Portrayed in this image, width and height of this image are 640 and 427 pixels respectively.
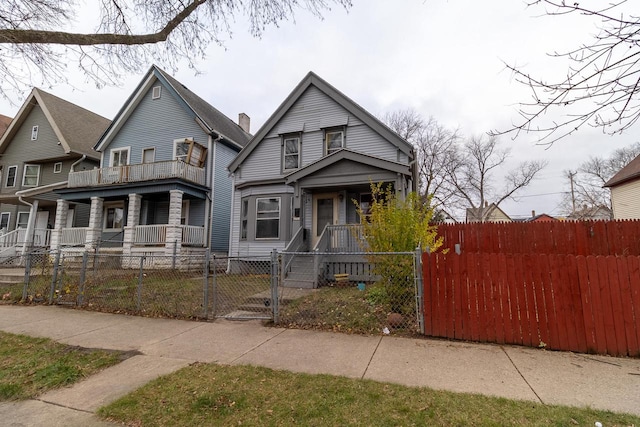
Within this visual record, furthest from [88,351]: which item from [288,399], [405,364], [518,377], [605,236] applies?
[605,236]

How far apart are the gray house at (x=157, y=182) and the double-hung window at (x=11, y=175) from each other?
727cm

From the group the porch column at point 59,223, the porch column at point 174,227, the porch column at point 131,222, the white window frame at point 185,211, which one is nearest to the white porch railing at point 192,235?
the porch column at point 174,227

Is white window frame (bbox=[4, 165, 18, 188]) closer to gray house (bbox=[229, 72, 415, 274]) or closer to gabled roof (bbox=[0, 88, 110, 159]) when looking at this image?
gabled roof (bbox=[0, 88, 110, 159])

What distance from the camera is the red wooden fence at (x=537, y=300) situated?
4445 mm

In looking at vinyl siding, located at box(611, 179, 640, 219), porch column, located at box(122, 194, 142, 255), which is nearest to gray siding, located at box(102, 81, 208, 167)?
porch column, located at box(122, 194, 142, 255)

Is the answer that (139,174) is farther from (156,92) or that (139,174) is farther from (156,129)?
(156,92)

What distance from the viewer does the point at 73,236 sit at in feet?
52.0

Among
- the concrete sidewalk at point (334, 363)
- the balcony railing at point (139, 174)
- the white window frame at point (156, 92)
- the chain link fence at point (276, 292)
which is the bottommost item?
the concrete sidewalk at point (334, 363)

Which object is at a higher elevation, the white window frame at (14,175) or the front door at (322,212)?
the white window frame at (14,175)

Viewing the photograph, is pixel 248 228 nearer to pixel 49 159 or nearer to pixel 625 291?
pixel 625 291

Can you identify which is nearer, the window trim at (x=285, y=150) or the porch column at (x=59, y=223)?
the window trim at (x=285, y=150)

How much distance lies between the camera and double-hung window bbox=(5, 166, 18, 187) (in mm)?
20328

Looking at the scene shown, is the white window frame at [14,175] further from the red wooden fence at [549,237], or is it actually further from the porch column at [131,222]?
the red wooden fence at [549,237]

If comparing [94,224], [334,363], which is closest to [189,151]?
[94,224]
